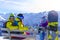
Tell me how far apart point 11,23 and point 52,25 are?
1.78 ft

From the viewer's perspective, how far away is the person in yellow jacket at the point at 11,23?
3.24 meters

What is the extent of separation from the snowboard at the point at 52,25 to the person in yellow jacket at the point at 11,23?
449 millimetres

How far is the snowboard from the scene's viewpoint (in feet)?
10.6

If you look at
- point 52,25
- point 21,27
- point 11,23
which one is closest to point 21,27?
point 21,27

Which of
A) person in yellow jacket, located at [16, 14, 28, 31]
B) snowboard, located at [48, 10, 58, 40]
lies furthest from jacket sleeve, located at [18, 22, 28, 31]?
snowboard, located at [48, 10, 58, 40]

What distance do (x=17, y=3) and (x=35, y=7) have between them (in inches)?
9.6

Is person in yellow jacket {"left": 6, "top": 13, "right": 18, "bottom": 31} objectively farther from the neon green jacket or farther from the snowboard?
the snowboard

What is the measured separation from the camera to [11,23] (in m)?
3.25

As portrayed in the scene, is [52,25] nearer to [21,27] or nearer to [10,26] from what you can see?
[21,27]

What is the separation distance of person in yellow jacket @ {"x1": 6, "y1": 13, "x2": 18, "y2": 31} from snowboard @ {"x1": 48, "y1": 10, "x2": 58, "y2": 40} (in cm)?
45

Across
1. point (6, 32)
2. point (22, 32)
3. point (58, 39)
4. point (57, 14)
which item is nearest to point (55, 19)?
point (57, 14)

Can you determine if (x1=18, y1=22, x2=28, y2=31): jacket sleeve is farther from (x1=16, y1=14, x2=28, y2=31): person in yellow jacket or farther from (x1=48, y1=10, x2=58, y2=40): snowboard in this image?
(x1=48, y1=10, x2=58, y2=40): snowboard

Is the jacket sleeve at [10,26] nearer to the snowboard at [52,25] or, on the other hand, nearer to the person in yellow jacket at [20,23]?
the person in yellow jacket at [20,23]

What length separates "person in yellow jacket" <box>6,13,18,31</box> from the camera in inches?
128
